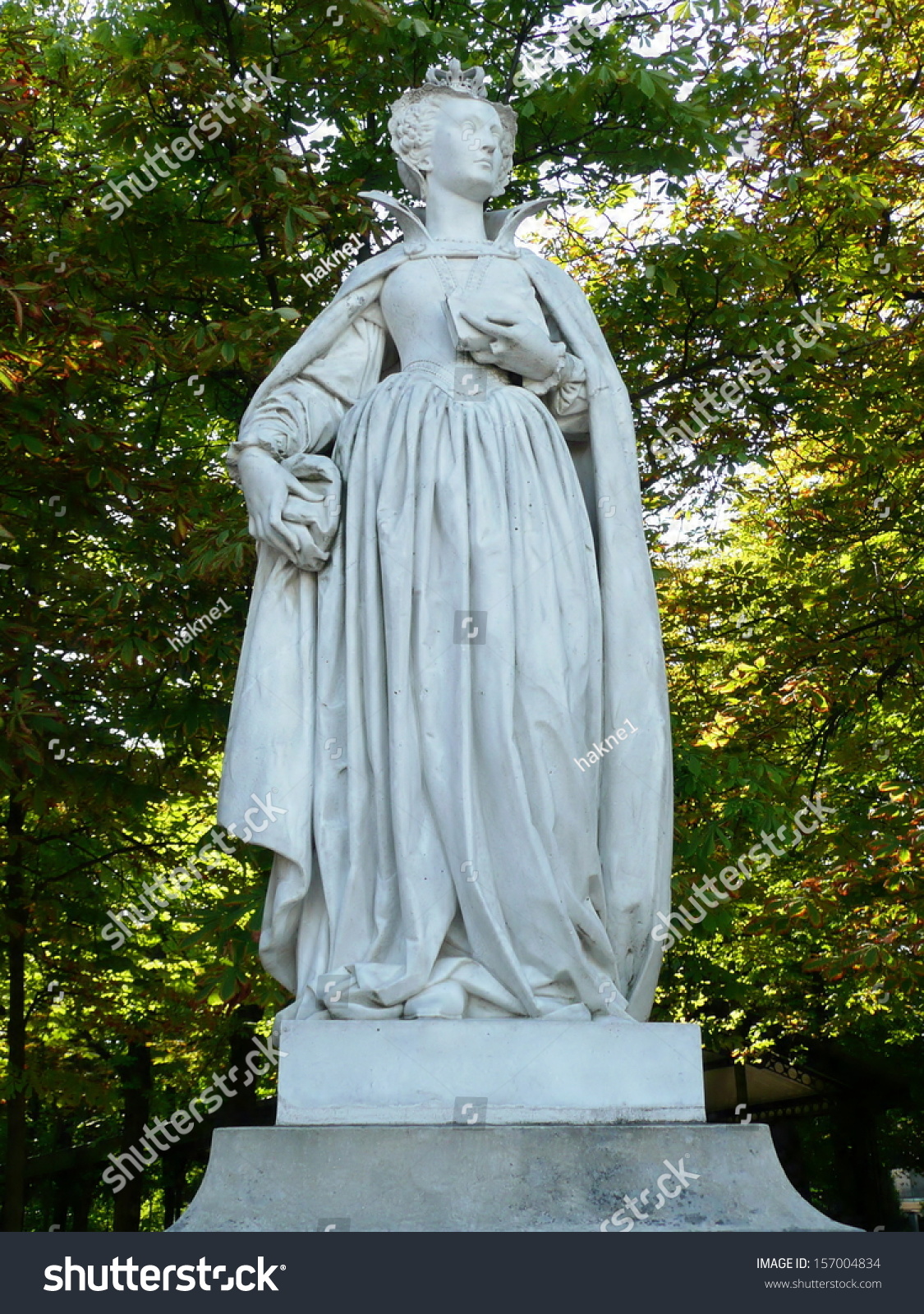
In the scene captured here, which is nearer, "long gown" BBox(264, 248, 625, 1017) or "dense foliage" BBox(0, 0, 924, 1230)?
"long gown" BBox(264, 248, 625, 1017)

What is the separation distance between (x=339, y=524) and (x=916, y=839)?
6954 millimetres

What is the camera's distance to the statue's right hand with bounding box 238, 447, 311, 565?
531 cm

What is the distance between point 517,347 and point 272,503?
41.3 inches

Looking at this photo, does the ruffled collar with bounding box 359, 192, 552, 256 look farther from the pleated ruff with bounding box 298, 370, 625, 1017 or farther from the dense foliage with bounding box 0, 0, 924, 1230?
the dense foliage with bounding box 0, 0, 924, 1230

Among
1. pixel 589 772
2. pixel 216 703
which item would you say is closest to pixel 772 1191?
pixel 589 772

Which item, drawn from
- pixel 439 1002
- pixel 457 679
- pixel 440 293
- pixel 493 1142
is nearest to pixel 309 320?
pixel 440 293

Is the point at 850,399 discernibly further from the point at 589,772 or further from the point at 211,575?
the point at 589,772

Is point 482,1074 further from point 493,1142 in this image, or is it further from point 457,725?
point 457,725

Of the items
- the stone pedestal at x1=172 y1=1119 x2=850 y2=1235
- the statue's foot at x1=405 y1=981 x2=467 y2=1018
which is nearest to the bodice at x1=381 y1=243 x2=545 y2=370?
the statue's foot at x1=405 y1=981 x2=467 y2=1018

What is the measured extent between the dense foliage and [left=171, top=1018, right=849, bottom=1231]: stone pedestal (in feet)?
14.1

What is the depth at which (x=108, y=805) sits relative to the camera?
10.7 meters

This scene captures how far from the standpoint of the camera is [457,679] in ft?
16.6

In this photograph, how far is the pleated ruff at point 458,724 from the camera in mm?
4832

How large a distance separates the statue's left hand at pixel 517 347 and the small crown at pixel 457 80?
1.11 meters
